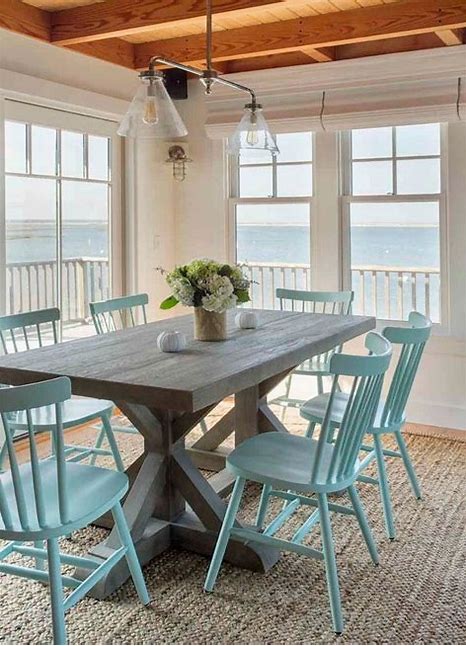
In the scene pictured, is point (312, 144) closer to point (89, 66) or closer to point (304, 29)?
point (304, 29)

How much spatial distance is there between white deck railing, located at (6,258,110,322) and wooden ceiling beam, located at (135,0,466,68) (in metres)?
1.55

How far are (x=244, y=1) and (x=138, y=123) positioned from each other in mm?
1170

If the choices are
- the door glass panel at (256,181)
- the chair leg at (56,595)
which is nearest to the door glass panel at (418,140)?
the door glass panel at (256,181)

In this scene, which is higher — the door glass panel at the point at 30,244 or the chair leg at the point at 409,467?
the door glass panel at the point at 30,244

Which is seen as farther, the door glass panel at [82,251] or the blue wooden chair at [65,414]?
the door glass panel at [82,251]

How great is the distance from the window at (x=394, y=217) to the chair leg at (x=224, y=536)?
2578mm

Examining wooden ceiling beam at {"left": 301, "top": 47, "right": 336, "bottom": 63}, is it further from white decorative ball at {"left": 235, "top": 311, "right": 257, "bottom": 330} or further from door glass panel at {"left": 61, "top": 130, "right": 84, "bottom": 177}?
white decorative ball at {"left": 235, "top": 311, "right": 257, "bottom": 330}

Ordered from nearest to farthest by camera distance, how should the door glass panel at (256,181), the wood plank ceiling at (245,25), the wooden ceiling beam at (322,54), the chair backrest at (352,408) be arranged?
the chair backrest at (352,408)
the wood plank ceiling at (245,25)
the wooden ceiling beam at (322,54)
the door glass panel at (256,181)

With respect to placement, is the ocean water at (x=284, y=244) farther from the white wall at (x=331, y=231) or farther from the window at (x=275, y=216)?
the white wall at (x=331, y=231)

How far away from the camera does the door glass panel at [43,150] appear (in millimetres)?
4016

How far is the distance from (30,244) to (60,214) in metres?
0.34

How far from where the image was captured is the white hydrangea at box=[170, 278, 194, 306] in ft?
8.82

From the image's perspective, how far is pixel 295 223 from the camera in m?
4.84

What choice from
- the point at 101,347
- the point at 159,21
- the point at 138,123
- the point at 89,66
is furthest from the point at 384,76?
the point at 101,347
